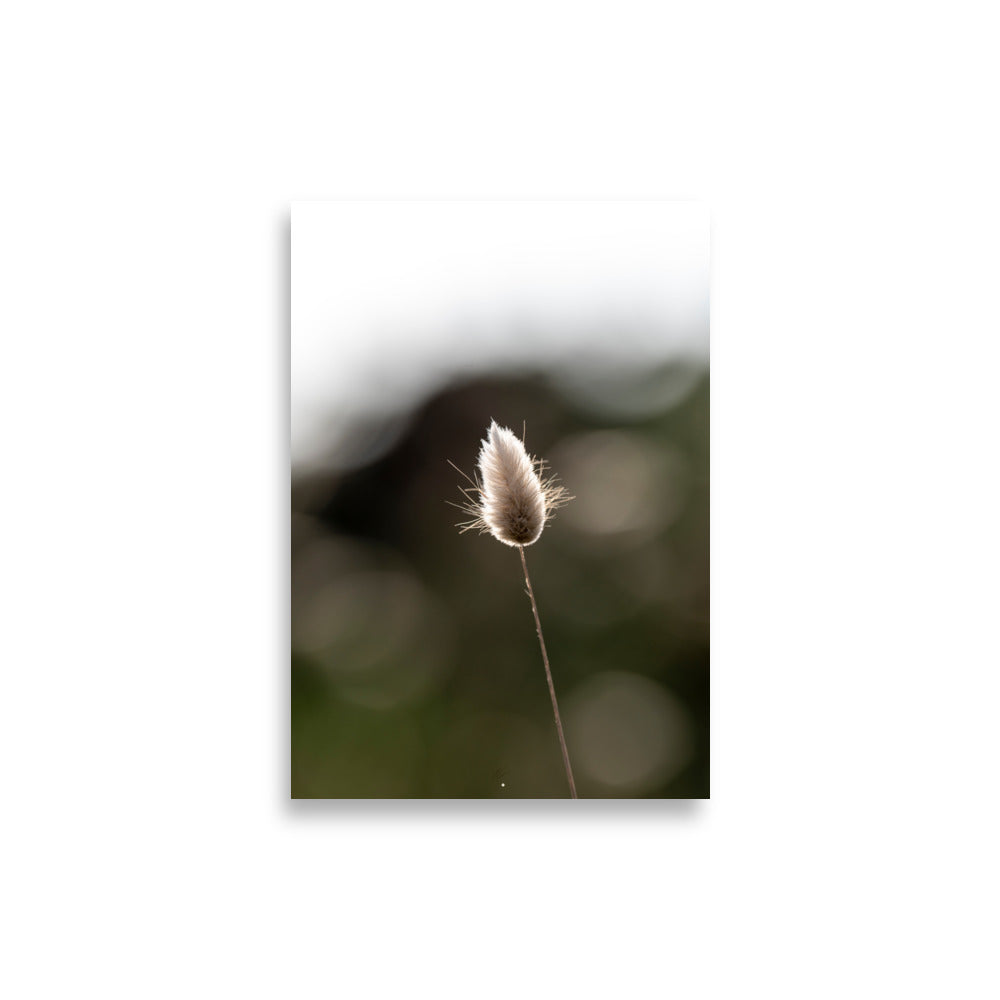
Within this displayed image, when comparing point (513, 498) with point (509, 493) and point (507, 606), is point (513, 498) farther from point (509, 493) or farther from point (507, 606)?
point (507, 606)

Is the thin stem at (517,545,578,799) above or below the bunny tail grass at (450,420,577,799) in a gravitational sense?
below
